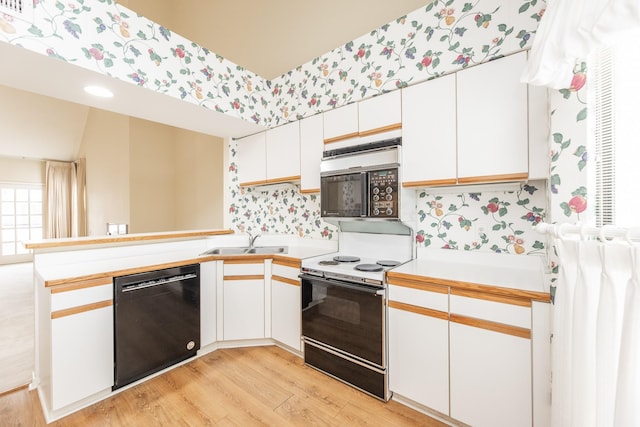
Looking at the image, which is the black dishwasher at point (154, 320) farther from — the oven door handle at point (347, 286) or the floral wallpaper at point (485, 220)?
the floral wallpaper at point (485, 220)

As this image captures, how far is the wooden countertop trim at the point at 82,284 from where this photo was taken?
5.49ft

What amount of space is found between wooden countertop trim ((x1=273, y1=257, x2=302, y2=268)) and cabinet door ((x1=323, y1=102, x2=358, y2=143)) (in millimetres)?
1120

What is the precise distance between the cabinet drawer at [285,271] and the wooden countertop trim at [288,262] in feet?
0.09

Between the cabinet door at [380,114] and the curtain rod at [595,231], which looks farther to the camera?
the cabinet door at [380,114]

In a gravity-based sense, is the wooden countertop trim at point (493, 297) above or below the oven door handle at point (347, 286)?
above

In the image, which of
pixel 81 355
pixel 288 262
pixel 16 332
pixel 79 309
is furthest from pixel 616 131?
pixel 16 332

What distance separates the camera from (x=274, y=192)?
11.3 ft

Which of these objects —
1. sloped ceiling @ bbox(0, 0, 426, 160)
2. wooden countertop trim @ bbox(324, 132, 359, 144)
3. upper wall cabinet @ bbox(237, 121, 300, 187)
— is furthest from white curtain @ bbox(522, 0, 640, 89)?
upper wall cabinet @ bbox(237, 121, 300, 187)

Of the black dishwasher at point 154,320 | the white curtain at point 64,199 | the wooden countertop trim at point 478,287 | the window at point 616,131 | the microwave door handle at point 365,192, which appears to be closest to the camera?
the window at point 616,131

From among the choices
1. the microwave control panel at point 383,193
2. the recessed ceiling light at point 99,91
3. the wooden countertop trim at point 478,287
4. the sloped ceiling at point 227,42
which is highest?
the sloped ceiling at point 227,42

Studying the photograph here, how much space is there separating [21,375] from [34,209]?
23.2 ft

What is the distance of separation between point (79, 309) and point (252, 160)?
2.04 meters

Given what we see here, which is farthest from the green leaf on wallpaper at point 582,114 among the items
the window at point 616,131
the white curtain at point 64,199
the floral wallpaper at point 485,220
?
the white curtain at point 64,199

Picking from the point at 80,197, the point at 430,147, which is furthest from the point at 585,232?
the point at 80,197
